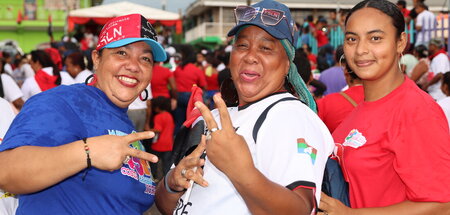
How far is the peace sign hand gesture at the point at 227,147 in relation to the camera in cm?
154

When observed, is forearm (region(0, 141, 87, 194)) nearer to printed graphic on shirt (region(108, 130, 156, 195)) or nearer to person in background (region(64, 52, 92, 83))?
printed graphic on shirt (region(108, 130, 156, 195))

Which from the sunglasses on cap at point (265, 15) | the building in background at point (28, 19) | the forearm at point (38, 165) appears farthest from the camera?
the building in background at point (28, 19)

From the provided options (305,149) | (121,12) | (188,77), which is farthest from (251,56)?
(121,12)

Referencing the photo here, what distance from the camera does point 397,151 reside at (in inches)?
80.6

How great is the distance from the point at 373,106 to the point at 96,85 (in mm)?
1459

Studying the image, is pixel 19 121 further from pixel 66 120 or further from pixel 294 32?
pixel 294 32

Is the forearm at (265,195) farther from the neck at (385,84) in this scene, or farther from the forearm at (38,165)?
→ the neck at (385,84)

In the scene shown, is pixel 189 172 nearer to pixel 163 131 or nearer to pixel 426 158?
pixel 426 158

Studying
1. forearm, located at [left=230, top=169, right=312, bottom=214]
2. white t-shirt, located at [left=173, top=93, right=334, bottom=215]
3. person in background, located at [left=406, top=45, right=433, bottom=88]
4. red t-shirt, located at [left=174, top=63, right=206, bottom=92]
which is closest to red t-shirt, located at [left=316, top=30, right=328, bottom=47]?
red t-shirt, located at [left=174, top=63, right=206, bottom=92]

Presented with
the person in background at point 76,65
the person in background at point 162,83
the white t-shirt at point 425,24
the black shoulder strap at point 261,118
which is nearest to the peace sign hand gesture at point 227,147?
the black shoulder strap at point 261,118

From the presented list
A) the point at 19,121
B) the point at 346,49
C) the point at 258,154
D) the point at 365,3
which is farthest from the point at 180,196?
the point at 365,3

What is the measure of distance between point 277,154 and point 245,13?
738mm

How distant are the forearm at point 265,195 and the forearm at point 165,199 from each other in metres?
0.67

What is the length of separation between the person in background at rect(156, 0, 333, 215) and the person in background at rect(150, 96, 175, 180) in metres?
5.42
